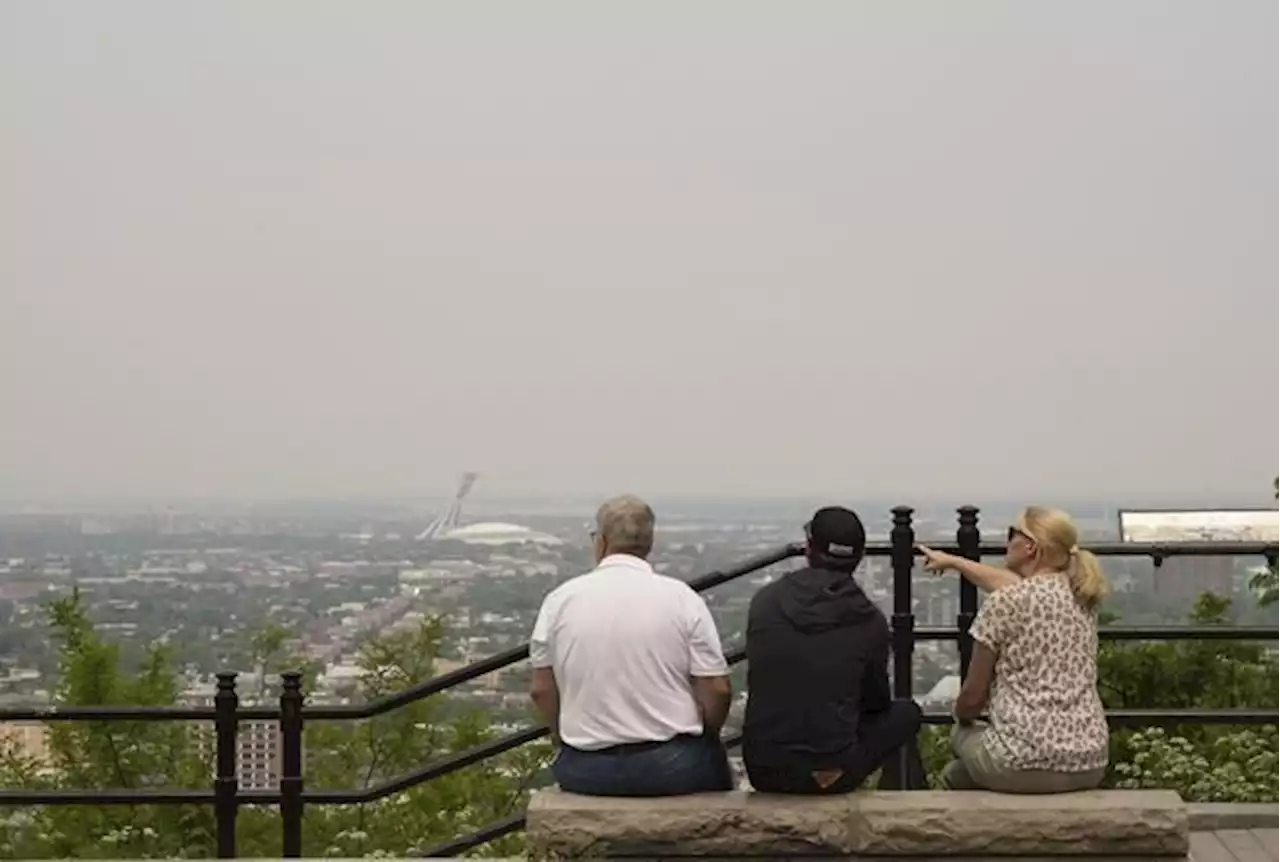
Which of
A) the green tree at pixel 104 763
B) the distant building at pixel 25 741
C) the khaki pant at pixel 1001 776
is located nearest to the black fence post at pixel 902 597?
the khaki pant at pixel 1001 776

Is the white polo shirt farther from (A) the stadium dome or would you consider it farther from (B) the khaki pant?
(A) the stadium dome

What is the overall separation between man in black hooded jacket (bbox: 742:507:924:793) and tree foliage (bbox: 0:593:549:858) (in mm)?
2941

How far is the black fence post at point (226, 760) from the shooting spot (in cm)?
573

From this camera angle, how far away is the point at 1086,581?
4734 mm

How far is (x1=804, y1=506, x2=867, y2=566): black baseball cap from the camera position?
4.60 meters

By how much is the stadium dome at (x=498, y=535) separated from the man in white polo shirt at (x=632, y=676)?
13.3ft

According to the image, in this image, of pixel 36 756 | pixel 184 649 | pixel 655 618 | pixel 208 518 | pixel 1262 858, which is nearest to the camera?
pixel 655 618

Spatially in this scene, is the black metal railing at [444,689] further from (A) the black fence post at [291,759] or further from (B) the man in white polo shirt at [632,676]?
(B) the man in white polo shirt at [632,676]

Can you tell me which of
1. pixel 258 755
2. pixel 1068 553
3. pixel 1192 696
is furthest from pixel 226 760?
pixel 1192 696

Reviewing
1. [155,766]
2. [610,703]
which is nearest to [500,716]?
[155,766]

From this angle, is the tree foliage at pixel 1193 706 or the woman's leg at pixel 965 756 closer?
the woman's leg at pixel 965 756

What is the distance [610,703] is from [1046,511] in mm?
1446

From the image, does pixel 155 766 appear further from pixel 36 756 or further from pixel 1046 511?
pixel 1046 511

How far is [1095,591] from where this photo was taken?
473cm
